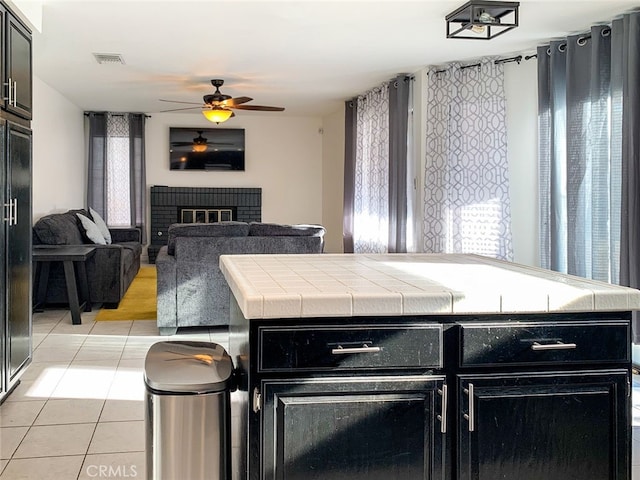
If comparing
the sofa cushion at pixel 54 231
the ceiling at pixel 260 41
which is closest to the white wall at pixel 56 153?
the ceiling at pixel 260 41

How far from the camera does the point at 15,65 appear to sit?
10.8 ft

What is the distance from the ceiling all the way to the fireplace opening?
2561mm

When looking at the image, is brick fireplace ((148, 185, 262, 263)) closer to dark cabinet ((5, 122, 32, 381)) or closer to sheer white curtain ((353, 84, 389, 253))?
sheer white curtain ((353, 84, 389, 253))

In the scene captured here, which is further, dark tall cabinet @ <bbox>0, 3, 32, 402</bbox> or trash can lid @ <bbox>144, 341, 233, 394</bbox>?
dark tall cabinet @ <bbox>0, 3, 32, 402</bbox>

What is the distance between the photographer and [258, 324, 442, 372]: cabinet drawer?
1429 millimetres

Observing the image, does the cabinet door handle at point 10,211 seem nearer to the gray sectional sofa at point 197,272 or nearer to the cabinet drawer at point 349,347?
the gray sectional sofa at point 197,272

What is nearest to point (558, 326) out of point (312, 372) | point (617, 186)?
point (312, 372)

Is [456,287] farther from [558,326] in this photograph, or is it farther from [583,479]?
[583,479]

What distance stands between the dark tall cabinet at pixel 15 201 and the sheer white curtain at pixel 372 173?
418cm

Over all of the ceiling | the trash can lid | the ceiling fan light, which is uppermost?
the ceiling

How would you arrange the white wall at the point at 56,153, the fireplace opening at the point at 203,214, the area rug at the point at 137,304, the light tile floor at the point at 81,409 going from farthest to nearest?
the fireplace opening at the point at 203,214 < the white wall at the point at 56,153 < the area rug at the point at 137,304 < the light tile floor at the point at 81,409

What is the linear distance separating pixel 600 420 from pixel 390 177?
17.3 ft

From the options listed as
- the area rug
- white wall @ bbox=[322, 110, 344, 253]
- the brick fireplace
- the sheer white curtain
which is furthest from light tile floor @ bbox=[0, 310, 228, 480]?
the brick fireplace

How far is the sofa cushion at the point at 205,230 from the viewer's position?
462 cm
